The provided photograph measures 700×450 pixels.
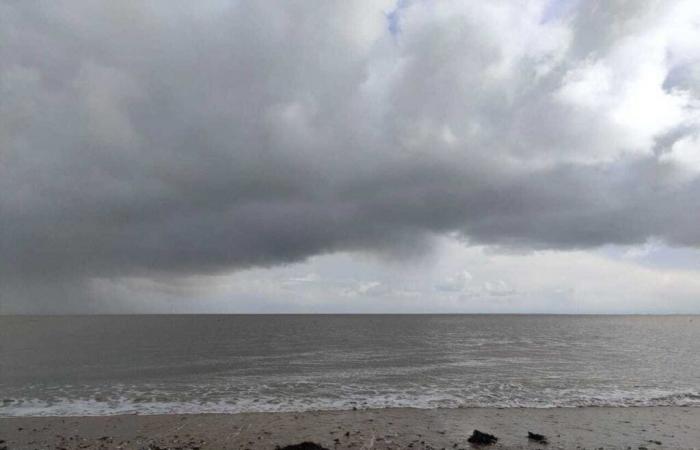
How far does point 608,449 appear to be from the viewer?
19906 millimetres

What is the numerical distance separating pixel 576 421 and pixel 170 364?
145ft

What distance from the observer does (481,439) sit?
2069 centimetres

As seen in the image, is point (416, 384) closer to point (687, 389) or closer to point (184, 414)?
point (184, 414)

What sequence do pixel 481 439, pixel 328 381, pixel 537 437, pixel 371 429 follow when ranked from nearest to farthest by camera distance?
1. pixel 481 439
2. pixel 537 437
3. pixel 371 429
4. pixel 328 381

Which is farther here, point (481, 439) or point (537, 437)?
point (537, 437)

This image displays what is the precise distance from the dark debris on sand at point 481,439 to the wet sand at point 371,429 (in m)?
0.36

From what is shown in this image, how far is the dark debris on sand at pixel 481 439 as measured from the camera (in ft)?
67.4

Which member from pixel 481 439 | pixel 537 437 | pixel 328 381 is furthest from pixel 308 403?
pixel 537 437

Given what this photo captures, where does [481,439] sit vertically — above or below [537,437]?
above

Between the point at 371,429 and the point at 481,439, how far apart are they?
5880mm

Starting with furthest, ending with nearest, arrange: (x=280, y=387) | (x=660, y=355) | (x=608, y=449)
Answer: (x=660, y=355)
(x=280, y=387)
(x=608, y=449)

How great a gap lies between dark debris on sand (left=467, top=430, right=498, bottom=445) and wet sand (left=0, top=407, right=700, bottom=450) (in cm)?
36

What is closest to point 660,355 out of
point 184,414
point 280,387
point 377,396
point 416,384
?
point 416,384

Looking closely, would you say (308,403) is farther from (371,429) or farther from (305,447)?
(305,447)
